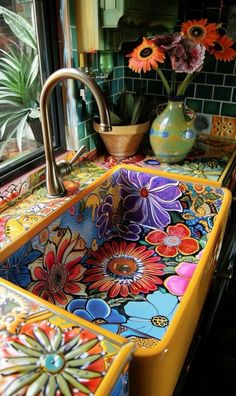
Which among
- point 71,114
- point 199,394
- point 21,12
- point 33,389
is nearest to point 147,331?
point 33,389

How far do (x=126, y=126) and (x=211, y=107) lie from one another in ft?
1.46

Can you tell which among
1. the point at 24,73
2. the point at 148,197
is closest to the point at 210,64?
the point at 148,197

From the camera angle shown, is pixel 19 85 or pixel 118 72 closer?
pixel 19 85

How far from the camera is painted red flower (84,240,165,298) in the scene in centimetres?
94

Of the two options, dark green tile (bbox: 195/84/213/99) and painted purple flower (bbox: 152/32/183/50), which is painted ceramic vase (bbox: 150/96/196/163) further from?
dark green tile (bbox: 195/84/213/99)

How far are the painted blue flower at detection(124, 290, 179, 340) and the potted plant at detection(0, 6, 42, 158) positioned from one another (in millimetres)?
624

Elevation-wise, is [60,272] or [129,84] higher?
[129,84]

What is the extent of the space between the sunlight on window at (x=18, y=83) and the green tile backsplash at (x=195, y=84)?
17cm

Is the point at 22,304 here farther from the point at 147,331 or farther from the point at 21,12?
the point at 21,12

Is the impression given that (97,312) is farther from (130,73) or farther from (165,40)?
(130,73)

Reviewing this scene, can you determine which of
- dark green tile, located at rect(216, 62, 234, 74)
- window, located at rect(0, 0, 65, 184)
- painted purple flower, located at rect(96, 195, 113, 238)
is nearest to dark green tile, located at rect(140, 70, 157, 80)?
dark green tile, located at rect(216, 62, 234, 74)

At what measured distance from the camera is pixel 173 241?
1.12m

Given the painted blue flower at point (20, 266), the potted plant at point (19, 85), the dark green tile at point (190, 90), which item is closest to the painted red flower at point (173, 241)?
the painted blue flower at point (20, 266)

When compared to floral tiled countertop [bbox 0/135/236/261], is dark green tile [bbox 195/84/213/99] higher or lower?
higher
